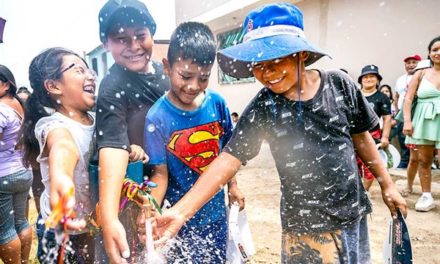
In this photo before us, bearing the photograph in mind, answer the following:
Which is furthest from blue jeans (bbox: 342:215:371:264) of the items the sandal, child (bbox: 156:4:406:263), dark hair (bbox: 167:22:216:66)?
the sandal

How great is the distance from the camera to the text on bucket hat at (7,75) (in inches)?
137

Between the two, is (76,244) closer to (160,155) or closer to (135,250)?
(135,250)

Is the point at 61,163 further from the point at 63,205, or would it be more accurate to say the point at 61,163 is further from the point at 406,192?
the point at 406,192

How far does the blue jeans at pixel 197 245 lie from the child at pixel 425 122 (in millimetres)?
3588

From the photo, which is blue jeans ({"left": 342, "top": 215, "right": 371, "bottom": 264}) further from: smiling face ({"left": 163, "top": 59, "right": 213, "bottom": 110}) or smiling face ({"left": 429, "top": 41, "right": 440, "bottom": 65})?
smiling face ({"left": 429, "top": 41, "right": 440, "bottom": 65})

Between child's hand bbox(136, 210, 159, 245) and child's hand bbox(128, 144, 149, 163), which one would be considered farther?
child's hand bbox(128, 144, 149, 163)

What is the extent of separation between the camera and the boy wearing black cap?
1757 mm

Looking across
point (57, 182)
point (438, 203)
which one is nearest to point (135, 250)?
point (57, 182)

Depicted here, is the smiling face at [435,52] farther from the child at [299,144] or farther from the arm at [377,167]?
the child at [299,144]

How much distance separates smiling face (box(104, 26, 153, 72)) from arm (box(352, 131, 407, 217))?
139 cm

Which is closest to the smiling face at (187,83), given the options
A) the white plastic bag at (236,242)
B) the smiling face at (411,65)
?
the white plastic bag at (236,242)

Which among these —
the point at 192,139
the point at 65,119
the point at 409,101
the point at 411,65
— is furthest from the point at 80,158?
the point at 411,65

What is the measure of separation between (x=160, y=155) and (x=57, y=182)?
0.67m

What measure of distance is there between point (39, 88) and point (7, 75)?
175 centimetres
